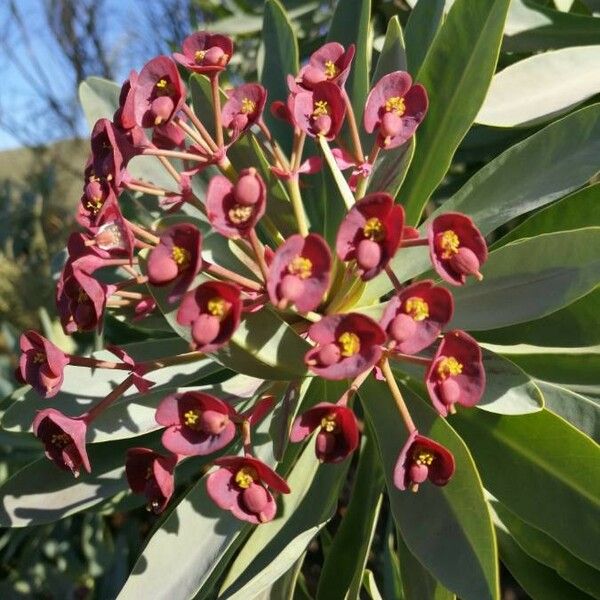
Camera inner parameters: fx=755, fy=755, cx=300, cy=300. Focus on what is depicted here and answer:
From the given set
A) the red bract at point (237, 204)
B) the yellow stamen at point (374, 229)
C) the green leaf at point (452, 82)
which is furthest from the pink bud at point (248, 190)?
the green leaf at point (452, 82)

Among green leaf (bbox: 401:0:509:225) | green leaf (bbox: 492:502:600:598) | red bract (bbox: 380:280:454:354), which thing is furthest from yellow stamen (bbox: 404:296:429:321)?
green leaf (bbox: 492:502:600:598)

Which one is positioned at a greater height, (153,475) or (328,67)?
(328,67)

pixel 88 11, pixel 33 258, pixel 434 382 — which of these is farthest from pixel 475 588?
pixel 88 11

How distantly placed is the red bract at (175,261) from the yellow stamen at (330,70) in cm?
38

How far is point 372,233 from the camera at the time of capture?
781mm

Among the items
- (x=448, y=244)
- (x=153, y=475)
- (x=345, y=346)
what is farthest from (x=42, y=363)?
(x=448, y=244)

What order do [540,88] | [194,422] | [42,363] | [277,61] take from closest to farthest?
[194,422] < [42,363] < [540,88] < [277,61]

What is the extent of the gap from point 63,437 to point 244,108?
1.62 feet

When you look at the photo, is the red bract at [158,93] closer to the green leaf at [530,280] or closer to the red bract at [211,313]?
the red bract at [211,313]

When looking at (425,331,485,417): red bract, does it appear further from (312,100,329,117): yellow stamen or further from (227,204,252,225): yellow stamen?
(312,100,329,117): yellow stamen

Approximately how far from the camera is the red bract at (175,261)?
761 mm

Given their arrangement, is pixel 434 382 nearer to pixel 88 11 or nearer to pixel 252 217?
pixel 252 217

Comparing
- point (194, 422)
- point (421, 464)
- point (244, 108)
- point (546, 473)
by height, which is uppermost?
point (244, 108)

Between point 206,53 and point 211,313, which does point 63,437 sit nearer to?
point 211,313
